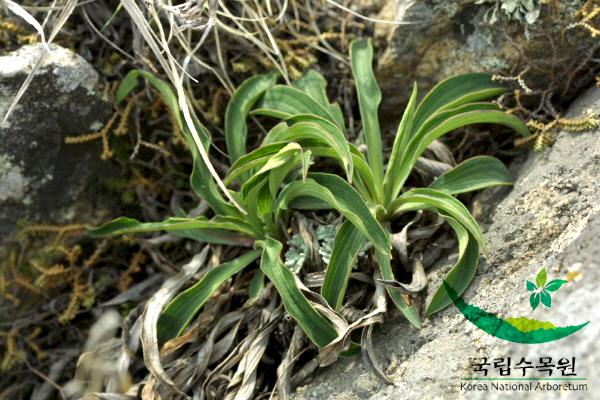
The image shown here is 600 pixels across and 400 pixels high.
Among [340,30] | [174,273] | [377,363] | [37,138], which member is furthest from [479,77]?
[37,138]

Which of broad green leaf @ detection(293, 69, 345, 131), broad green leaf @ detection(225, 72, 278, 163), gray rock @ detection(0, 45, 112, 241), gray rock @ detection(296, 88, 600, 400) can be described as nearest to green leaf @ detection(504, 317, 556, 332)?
gray rock @ detection(296, 88, 600, 400)

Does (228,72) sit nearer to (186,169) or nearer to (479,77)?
(186,169)

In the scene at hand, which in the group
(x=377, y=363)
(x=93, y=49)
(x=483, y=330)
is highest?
(x=93, y=49)

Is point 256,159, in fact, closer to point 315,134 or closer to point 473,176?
point 315,134

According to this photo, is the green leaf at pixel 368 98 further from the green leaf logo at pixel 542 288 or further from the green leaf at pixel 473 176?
the green leaf logo at pixel 542 288

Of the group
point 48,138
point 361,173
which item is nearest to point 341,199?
point 361,173

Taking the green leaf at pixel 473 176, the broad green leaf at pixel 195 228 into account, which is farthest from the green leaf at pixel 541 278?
the broad green leaf at pixel 195 228

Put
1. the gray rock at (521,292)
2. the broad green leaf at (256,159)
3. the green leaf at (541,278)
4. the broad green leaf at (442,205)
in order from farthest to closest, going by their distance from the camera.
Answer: the broad green leaf at (256,159)
the broad green leaf at (442,205)
the green leaf at (541,278)
the gray rock at (521,292)
